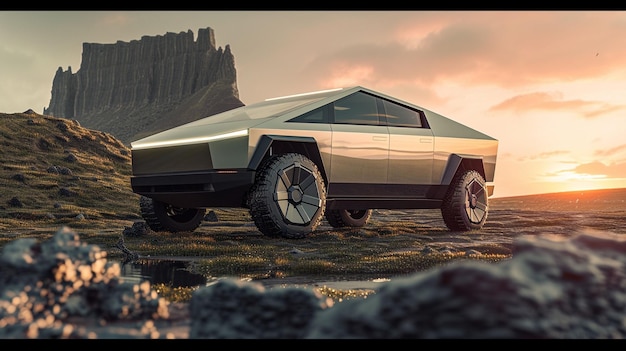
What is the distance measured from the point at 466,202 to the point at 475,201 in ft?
1.31

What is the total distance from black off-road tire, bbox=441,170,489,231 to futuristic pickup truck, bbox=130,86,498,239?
0.8 inches

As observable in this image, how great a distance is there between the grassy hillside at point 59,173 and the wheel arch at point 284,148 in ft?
32.6

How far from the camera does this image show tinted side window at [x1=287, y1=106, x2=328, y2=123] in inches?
395

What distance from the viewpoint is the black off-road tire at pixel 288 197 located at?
372 inches

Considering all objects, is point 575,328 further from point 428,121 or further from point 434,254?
point 428,121

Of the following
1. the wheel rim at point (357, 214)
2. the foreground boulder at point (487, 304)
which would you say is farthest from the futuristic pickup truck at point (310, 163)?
the foreground boulder at point (487, 304)

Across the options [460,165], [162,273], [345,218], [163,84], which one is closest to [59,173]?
[345,218]

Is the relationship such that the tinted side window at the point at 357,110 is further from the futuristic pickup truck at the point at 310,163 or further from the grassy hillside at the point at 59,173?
the grassy hillside at the point at 59,173

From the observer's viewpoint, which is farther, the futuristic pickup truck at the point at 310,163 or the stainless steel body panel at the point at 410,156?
the stainless steel body panel at the point at 410,156

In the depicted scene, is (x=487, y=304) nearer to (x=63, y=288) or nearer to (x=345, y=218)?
(x=63, y=288)

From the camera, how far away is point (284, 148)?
10.0 m

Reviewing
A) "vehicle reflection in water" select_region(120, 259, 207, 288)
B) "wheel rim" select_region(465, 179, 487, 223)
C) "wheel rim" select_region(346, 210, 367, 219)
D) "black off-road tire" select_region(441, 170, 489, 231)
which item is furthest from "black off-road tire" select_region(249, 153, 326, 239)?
"wheel rim" select_region(346, 210, 367, 219)

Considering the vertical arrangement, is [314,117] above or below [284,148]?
above
